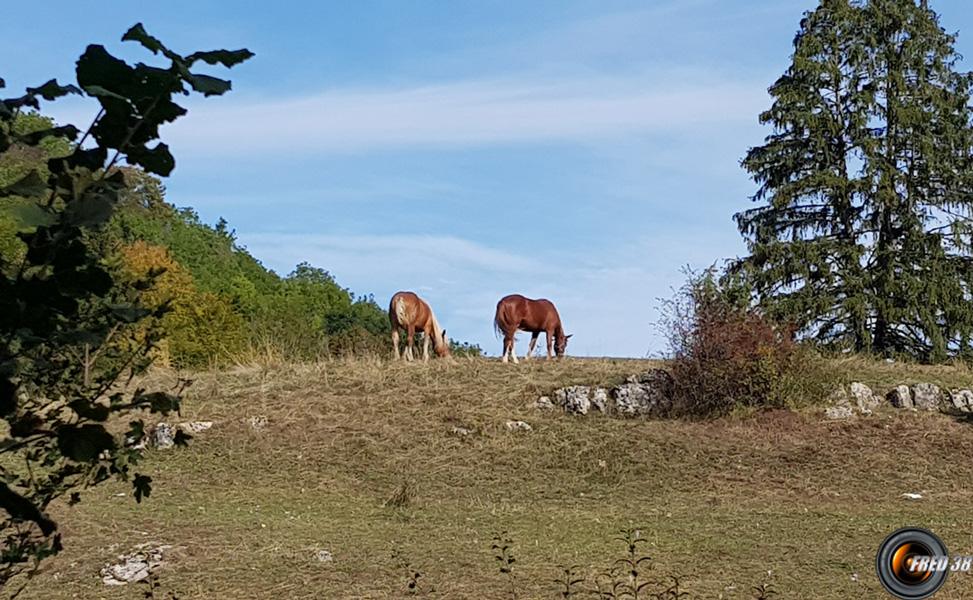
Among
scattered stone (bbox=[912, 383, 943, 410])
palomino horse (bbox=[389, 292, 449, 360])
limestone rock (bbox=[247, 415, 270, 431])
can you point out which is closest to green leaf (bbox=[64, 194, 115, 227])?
limestone rock (bbox=[247, 415, 270, 431])

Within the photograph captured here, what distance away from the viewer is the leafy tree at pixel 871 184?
24781mm

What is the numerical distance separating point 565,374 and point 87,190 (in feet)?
51.8

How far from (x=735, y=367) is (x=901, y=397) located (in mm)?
2413

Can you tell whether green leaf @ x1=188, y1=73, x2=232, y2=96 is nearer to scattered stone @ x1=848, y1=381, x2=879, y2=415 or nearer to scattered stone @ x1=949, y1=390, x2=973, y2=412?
scattered stone @ x1=848, y1=381, x2=879, y2=415

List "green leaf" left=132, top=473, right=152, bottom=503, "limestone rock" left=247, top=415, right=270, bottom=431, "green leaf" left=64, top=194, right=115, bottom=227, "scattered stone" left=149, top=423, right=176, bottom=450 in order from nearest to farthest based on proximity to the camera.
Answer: "green leaf" left=64, top=194, right=115, bottom=227
"green leaf" left=132, top=473, right=152, bottom=503
"scattered stone" left=149, top=423, right=176, bottom=450
"limestone rock" left=247, top=415, right=270, bottom=431

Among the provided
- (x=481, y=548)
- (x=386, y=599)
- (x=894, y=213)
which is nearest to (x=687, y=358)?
(x=481, y=548)

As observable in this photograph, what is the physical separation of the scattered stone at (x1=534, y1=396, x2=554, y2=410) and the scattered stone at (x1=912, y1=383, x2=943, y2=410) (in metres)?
5.14

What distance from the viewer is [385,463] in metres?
13.4

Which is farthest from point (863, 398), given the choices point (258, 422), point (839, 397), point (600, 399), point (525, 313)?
point (258, 422)

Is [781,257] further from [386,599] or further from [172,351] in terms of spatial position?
[386,599]

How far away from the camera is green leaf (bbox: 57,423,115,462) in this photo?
1525 millimetres

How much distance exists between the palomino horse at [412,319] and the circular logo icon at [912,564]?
44.5 ft

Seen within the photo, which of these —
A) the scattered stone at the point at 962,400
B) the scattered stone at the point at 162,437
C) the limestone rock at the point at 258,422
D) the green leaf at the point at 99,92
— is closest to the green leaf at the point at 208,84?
the green leaf at the point at 99,92

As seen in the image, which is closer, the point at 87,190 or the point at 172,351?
the point at 87,190
